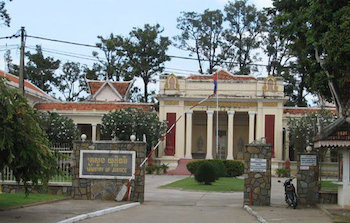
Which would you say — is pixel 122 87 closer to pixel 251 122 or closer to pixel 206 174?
pixel 251 122

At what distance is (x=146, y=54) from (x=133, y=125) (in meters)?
19.1

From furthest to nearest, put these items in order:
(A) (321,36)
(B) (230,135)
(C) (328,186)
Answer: (B) (230,135), (C) (328,186), (A) (321,36)

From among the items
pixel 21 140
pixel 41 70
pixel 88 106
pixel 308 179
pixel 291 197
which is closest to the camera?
pixel 21 140

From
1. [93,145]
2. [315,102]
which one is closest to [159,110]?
[315,102]

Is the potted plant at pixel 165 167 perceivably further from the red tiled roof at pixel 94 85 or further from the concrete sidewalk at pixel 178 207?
the concrete sidewalk at pixel 178 207

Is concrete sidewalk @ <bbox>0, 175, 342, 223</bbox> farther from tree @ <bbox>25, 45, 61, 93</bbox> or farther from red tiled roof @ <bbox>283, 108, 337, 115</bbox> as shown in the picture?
tree @ <bbox>25, 45, 61, 93</bbox>

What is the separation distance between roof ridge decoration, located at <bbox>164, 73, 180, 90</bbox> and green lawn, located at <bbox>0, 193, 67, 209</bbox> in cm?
3094

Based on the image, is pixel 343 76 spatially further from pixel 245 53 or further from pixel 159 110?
pixel 245 53

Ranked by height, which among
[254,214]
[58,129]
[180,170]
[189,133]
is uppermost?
[58,129]

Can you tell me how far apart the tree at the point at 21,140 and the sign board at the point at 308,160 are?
29.9 ft

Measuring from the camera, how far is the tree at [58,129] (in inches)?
1677

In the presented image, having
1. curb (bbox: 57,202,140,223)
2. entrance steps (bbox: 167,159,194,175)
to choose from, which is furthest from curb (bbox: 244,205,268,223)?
entrance steps (bbox: 167,159,194,175)

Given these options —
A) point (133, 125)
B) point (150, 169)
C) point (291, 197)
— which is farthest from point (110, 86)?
point (291, 197)

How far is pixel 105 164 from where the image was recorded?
19234 millimetres
